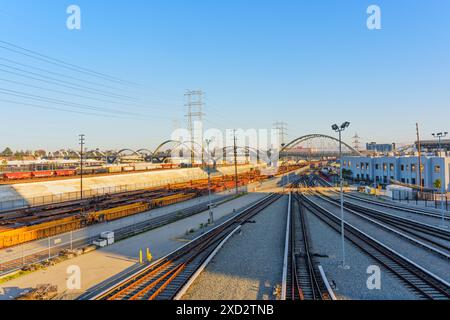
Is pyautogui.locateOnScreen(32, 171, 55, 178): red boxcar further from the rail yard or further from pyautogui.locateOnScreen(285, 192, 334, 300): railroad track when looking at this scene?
pyautogui.locateOnScreen(285, 192, 334, 300): railroad track

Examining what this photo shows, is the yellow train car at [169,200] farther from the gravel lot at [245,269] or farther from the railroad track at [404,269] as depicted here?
the railroad track at [404,269]

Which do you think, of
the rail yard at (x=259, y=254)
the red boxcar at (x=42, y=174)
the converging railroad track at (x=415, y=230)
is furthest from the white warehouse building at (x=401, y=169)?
the red boxcar at (x=42, y=174)

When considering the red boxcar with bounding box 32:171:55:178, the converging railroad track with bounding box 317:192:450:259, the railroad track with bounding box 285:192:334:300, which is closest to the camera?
the railroad track with bounding box 285:192:334:300

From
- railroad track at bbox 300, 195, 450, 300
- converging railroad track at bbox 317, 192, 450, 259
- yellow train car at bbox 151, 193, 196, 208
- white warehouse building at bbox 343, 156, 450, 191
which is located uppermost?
white warehouse building at bbox 343, 156, 450, 191

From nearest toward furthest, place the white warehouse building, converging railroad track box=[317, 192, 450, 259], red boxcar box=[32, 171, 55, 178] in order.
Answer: converging railroad track box=[317, 192, 450, 259], the white warehouse building, red boxcar box=[32, 171, 55, 178]

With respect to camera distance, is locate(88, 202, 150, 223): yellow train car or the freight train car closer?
the freight train car

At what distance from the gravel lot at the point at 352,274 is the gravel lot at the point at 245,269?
278cm

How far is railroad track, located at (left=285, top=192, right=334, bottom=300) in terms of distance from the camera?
13.3 meters

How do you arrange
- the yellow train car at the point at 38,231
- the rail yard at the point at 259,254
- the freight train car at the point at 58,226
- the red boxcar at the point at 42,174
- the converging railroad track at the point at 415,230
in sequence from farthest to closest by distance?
the red boxcar at the point at 42,174
the freight train car at the point at 58,226
the yellow train car at the point at 38,231
the converging railroad track at the point at 415,230
the rail yard at the point at 259,254

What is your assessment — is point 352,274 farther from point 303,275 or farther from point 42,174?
point 42,174

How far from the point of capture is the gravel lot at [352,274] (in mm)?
13258

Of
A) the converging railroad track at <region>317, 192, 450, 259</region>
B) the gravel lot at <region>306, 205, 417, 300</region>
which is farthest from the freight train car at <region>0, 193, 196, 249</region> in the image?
the converging railroad track at <region>317, 192, 450, 259</region>

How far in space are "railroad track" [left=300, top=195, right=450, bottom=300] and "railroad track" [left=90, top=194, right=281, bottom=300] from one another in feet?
35.9

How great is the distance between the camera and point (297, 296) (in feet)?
43.2
